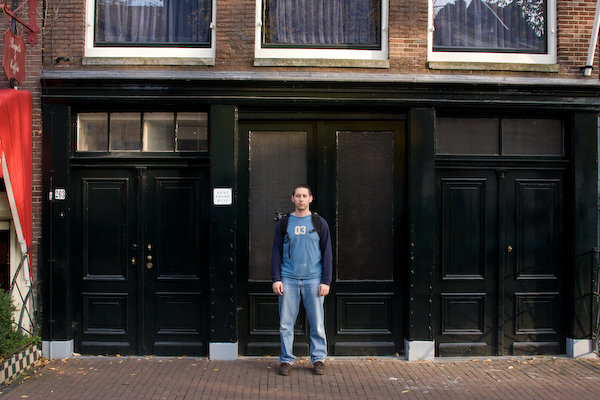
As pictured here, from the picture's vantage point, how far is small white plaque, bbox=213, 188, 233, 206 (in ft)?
22.4

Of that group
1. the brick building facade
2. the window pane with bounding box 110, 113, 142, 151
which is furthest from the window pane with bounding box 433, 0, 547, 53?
the window pane with bounding box 110, 113, 142, 151

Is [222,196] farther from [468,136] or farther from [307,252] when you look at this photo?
[468,136]

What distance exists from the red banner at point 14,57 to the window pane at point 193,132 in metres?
1.92

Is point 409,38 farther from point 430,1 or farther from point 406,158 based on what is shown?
point 406,158

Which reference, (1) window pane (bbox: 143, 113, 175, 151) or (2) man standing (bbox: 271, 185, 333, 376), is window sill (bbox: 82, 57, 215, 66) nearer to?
(1) window pane (bbox: 143, 113, 175, 151)

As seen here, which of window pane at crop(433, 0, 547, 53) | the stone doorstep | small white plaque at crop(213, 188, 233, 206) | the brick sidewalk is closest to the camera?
the brick sidewalk

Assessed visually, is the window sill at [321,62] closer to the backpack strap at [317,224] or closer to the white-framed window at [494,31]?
the white-framed window at [494,31]

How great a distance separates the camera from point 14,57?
6414 millimetres

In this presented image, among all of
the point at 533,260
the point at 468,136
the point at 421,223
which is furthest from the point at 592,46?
the point at 421,223

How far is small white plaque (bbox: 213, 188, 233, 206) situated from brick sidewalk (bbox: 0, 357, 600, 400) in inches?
77.4

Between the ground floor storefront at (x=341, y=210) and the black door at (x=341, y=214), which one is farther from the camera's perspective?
the black door at (x=341, y=214)

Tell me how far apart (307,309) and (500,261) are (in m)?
2.68

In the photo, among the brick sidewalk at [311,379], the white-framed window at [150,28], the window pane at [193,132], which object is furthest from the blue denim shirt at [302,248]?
the white-framed window at [150,28]

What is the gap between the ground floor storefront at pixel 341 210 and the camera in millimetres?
6879
